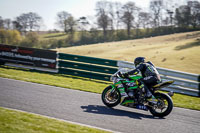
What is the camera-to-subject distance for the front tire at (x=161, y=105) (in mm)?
6691

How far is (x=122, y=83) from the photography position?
7535 millimetres

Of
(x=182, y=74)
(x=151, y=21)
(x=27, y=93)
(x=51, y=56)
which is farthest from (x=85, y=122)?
(x=151, y=21)

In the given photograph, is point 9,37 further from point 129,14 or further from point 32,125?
point 32,125

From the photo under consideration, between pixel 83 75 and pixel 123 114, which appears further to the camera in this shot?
pixel 83 75

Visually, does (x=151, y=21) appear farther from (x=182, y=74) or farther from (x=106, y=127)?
(x=106, y=127)

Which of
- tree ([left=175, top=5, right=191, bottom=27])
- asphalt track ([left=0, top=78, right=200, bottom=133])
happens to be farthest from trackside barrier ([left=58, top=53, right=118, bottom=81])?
tree ([left=175, top=5, right=191, bottom=27])

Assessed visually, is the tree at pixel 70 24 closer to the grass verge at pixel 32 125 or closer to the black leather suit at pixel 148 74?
the black leather suit at pixel 148 74

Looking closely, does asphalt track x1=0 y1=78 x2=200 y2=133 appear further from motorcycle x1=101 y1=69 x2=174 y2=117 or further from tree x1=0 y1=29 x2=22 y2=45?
tree x1=0 y1=29 x2=22 y2=45

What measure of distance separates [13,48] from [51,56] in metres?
2.77

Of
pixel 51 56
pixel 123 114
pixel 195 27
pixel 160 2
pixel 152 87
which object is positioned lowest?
pixel 123 114

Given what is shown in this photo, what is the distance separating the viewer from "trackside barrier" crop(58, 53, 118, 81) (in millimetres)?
Answer: 12330

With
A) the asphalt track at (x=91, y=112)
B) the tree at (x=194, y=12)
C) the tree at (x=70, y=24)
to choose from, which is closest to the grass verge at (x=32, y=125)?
the asphalt track at (x=91, y=112)

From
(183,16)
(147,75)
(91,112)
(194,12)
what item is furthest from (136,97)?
(194,12)

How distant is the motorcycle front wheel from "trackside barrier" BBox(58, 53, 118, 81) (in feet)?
15.0
